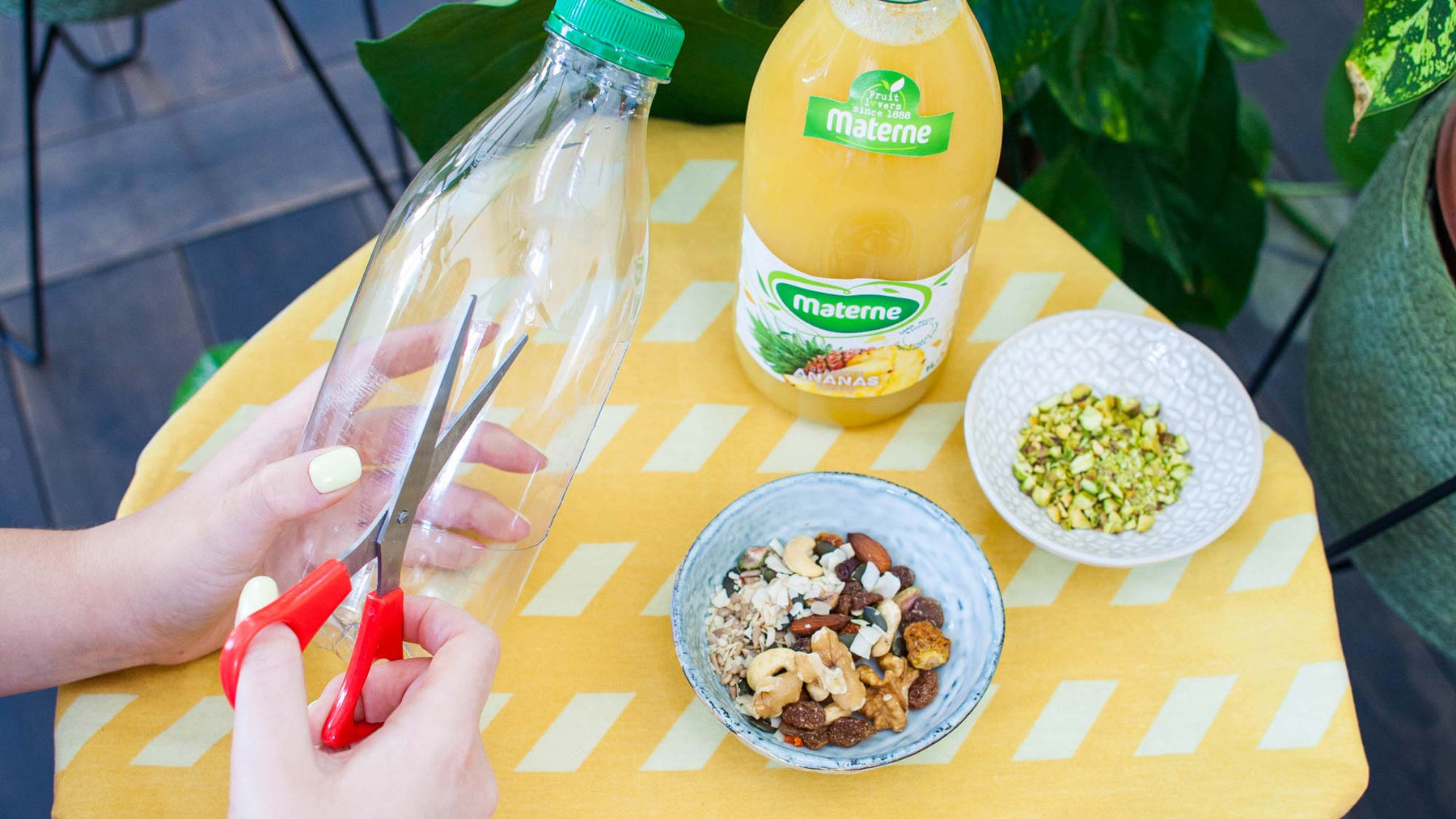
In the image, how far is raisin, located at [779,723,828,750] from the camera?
23.1 inches

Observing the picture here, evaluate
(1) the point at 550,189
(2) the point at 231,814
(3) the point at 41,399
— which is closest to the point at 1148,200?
(1) the point at 550,189

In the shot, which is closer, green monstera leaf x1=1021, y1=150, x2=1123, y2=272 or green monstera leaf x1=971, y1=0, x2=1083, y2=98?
green monstera leaf x1=971, y1=0, x2=1083, y2=98

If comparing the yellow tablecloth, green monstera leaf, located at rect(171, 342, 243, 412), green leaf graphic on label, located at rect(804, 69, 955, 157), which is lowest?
green monstera leaf, located at rect(171, 342, 243, 412)

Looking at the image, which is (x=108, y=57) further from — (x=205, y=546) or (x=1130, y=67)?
(x=1130, y=67)

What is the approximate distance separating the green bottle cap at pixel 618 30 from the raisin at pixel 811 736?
1.25 ft

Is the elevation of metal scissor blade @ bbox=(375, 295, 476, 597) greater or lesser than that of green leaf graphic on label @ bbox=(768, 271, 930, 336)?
lesser

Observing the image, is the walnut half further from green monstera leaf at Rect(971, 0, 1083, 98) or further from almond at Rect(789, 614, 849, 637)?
green monstera leaf at Rect(971, 0, 1083, 98)

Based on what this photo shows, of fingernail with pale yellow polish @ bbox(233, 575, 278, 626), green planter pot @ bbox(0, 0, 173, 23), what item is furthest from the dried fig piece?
green planter pot @ bbox(0, 0, 173, 23)

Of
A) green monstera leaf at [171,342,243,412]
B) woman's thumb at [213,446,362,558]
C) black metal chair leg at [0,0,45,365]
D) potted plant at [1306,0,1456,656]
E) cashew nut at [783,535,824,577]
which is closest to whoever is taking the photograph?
woman's thumb at [213,446,362,558]

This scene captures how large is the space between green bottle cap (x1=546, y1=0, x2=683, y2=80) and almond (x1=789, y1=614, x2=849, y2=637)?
0.33 m

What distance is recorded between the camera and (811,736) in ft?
1.93

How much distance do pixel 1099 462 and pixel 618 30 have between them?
43cm

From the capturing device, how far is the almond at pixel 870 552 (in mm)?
660

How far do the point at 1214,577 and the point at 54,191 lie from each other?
5.66 ft
